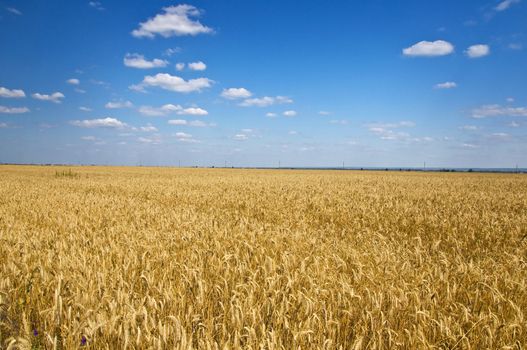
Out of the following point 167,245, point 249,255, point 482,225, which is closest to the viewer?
point 249,255

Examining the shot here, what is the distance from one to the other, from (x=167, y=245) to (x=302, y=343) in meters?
3.54

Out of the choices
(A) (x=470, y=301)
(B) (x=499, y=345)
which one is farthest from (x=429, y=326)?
(A) (x=470, y=301)

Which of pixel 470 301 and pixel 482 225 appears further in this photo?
pixel 482 225

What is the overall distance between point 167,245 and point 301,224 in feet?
13.3

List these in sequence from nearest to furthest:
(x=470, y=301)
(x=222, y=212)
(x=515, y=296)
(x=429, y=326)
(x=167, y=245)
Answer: (x=429, y=326)
(x=470, y=301)
(x=515, y=296)
(x=167, y=245)
(x=222, y=212)

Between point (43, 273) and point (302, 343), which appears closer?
point (302, 343)

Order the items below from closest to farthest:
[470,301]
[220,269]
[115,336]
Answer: [115,336] → [470,301] → [220,269]

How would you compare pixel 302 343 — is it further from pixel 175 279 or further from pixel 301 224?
pixel 301 224

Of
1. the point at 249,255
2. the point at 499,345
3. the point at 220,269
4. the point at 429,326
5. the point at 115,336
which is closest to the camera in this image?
the point at 115,336

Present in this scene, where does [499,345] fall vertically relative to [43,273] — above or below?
below

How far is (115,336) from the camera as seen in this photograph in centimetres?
245

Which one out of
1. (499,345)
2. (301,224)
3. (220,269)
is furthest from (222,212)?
(499,345)

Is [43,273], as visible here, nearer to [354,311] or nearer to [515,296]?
[354,311]

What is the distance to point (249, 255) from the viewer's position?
500 cm
